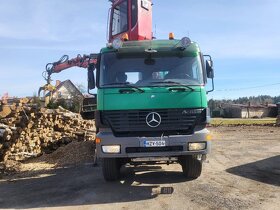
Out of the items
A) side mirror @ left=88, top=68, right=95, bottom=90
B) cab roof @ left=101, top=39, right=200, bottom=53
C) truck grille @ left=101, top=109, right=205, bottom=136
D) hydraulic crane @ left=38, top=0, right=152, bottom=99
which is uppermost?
hydraulic crane @ left=38, top=0, right=152, bottom=99

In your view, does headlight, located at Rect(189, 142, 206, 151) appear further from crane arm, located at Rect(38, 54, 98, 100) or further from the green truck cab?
crane arm, located at Rect(38, 54, 98, 100)

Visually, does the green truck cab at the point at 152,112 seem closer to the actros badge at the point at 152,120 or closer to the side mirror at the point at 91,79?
the actros badge at the point at 152,120

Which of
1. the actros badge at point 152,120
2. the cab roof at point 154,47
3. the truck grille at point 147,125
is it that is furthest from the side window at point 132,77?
the actros badge at point 152,120

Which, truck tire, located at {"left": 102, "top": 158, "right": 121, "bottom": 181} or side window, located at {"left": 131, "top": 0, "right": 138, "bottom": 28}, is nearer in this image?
truck tire, located at {"left": 102, "top": 158, "right": 121, "bottom": 181}

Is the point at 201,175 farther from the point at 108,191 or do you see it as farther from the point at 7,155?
the point at 7,155

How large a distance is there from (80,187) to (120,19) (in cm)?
586

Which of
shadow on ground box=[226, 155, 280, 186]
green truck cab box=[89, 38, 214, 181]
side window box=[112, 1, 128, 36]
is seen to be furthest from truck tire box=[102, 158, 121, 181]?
side window box=[112, 1, 128, 36]

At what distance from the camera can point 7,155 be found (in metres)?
12.1

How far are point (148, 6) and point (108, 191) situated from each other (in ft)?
22.5

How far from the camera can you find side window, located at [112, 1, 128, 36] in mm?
12285

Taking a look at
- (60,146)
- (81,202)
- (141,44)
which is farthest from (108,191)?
(60,146)

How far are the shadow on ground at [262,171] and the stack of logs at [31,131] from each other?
6.31 metres

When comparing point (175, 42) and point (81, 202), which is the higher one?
point (175, 42)

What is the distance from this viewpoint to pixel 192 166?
28.5 ft
